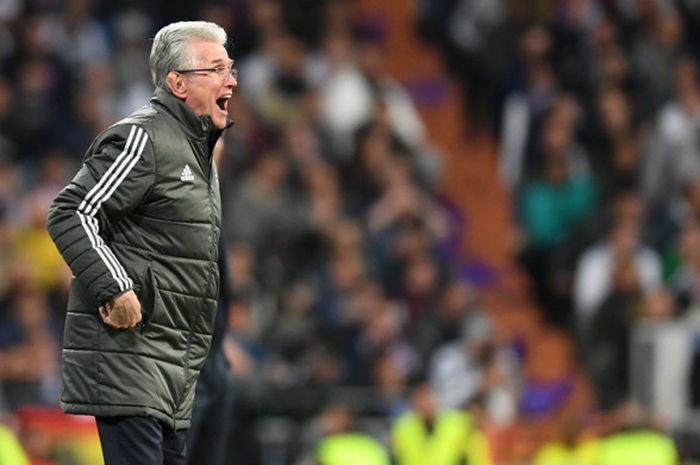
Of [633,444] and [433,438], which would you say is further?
[633,444]

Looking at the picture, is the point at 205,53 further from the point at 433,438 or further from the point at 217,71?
the point at 433,438

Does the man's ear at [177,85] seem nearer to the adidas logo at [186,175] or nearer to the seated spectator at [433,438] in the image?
the adidas logo at [186,175]

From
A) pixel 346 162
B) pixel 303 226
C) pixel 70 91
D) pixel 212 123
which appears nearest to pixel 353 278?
pixel 303 226

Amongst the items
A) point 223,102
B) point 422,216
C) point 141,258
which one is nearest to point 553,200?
point 422,216

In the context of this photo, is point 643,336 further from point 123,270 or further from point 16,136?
point 123,270

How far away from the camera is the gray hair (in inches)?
231

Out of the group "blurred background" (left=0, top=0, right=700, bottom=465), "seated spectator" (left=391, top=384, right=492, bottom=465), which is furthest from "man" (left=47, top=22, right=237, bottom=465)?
"seated spectator" (left=391, top=384, right=492, bottom=465)

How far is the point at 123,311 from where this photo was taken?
5.58 meters

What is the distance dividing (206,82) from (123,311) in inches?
31.9

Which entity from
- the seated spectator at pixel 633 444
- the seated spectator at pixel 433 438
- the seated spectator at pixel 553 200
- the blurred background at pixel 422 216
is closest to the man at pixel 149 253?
the blurred background at pixel 422 216

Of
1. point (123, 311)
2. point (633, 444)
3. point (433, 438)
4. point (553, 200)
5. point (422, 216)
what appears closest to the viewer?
point (123, 311)

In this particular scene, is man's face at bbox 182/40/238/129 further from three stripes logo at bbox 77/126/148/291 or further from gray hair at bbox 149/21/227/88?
three stripes logo at bbox 77/126/148/291

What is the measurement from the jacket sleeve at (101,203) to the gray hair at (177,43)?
0.86ft

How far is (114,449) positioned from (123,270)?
23.2 inches
